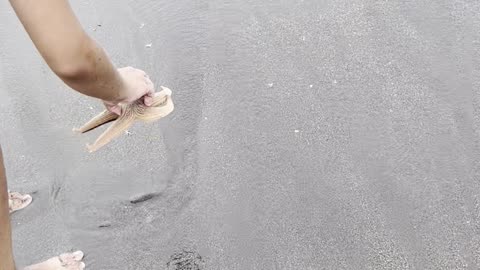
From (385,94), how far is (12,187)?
1.81 metres

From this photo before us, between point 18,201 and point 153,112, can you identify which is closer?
point 153,112

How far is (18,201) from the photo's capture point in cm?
277

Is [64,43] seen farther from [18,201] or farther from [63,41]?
[18,201]

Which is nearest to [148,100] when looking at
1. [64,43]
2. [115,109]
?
[115,109]

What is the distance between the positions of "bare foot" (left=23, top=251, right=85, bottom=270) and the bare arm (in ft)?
3.54

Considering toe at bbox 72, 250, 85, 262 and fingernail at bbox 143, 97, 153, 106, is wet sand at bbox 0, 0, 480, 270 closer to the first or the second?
toe at bbox 72, 250, 85, 262

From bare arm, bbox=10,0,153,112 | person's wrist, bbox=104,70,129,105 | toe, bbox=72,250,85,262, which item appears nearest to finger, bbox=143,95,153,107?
person's wrist, bbox=104,70,129,105

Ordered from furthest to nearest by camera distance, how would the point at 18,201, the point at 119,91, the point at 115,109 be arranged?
the point at 18,201, the point at 115,109, the point at 119,91

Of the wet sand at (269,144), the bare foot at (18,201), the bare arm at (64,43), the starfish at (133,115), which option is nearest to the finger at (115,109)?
the starfish at (133,115)

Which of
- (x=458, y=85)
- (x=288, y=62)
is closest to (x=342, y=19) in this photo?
(x=288, y=62)

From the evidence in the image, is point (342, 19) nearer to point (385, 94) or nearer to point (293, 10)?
point (293, 10)

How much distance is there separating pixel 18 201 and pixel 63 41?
150 centimetres

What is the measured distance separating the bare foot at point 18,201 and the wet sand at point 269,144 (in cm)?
4

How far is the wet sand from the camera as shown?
A: 2520 millimetres
